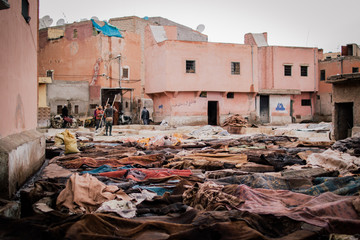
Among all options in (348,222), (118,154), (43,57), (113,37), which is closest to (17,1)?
(118,154)

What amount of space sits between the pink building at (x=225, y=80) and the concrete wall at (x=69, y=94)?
6193 millimetres

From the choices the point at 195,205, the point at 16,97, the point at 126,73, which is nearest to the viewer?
the point at 195,205

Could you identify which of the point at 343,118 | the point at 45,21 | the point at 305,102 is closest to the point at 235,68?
the point at 305,102

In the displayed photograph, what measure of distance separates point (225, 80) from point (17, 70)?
A: 76.8 ft

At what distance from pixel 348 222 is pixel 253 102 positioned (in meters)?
27.2

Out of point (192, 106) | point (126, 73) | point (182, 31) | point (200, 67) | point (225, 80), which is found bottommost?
point (192, 106)

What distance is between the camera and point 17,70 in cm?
624

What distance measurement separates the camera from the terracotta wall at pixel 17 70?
5.30 meters

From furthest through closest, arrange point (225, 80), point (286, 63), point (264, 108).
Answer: point (286, 63), point (264, 108), point (225, 80)

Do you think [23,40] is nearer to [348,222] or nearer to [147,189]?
[147,189]

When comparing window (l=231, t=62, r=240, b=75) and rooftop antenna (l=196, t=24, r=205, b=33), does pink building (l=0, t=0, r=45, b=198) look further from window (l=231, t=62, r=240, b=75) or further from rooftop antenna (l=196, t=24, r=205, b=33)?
rooftop antenna (l=196, t=24, r=205, b=33)

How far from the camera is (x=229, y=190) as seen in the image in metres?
4.67

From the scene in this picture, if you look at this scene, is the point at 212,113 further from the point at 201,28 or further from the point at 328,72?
the point at 201,28

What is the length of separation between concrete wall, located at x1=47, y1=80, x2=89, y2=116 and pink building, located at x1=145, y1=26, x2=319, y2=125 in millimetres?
6193
